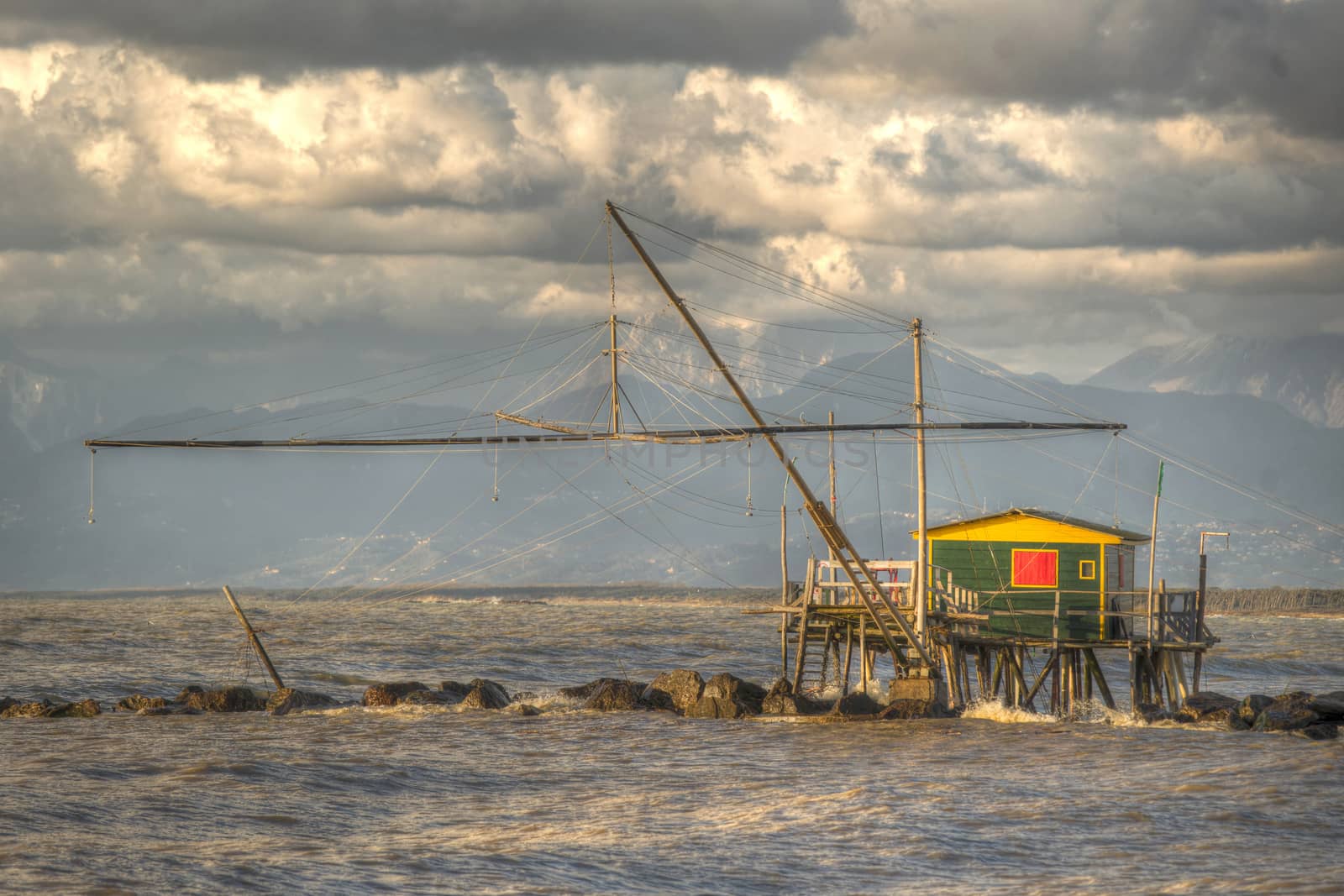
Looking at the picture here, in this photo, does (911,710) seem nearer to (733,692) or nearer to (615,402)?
(733,692)

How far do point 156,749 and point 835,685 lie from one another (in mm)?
22508

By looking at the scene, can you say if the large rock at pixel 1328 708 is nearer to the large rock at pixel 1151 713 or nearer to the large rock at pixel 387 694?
the large rock at pixel 1151 713

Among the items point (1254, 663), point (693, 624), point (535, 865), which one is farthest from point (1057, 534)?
point (693, 624)

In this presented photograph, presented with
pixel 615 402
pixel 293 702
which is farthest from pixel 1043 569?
pixel 293 702

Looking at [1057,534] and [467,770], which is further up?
[1057,534]

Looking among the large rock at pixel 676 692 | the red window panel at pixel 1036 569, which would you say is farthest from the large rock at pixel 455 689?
the red window panel at pixel 1036 569

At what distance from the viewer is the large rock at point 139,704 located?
4175 centimetres

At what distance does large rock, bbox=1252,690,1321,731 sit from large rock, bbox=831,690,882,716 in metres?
9.26

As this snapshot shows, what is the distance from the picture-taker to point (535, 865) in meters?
22.9

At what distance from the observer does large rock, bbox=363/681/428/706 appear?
43.4 metres

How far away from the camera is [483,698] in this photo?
4297 cm

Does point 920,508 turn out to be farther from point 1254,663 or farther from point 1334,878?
point 1254,663

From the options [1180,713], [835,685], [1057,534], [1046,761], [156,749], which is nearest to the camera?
[1046,761]

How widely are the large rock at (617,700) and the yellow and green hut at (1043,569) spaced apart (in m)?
9.16
